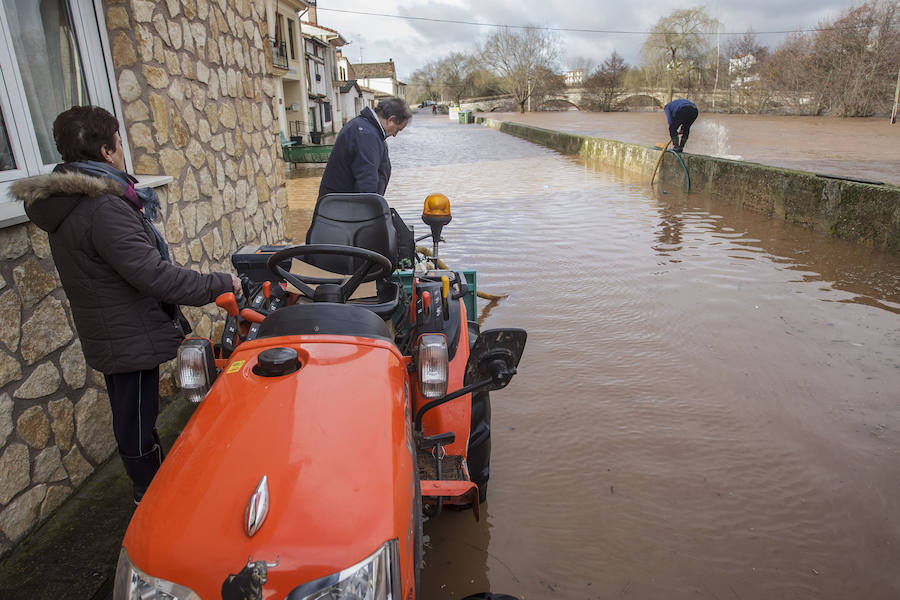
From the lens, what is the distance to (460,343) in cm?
269

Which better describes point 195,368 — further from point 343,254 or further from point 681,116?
point 681,116

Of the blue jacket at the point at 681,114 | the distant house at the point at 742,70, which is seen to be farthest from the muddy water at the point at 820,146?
the distant house at the point at 742,70

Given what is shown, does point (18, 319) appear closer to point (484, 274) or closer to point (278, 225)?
point (278, 225)

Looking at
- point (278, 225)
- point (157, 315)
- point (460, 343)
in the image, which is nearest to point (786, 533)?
point (460, 343)

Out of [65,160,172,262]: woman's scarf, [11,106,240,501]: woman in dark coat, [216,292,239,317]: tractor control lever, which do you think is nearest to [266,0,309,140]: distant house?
[65,160,172,262]: woman's scarf

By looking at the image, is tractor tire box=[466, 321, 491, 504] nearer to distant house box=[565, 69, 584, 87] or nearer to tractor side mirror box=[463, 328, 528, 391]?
tractor side mirror box=[463, 328, 528, 391]

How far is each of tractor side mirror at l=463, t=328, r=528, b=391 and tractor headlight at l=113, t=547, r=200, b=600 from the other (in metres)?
Result: 1.10

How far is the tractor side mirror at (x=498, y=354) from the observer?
1.96 metres

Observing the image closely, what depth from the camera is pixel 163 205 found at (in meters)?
3.57

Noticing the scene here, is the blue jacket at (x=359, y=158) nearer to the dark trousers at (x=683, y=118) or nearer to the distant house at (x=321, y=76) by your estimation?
the dark trousers at (x=683, y=118)

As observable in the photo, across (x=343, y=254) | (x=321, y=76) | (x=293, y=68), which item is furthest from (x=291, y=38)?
(x=343, y=254)

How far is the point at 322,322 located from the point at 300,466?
549 mm

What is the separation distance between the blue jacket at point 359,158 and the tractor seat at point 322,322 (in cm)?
278

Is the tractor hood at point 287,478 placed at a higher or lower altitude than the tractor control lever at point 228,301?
lower
